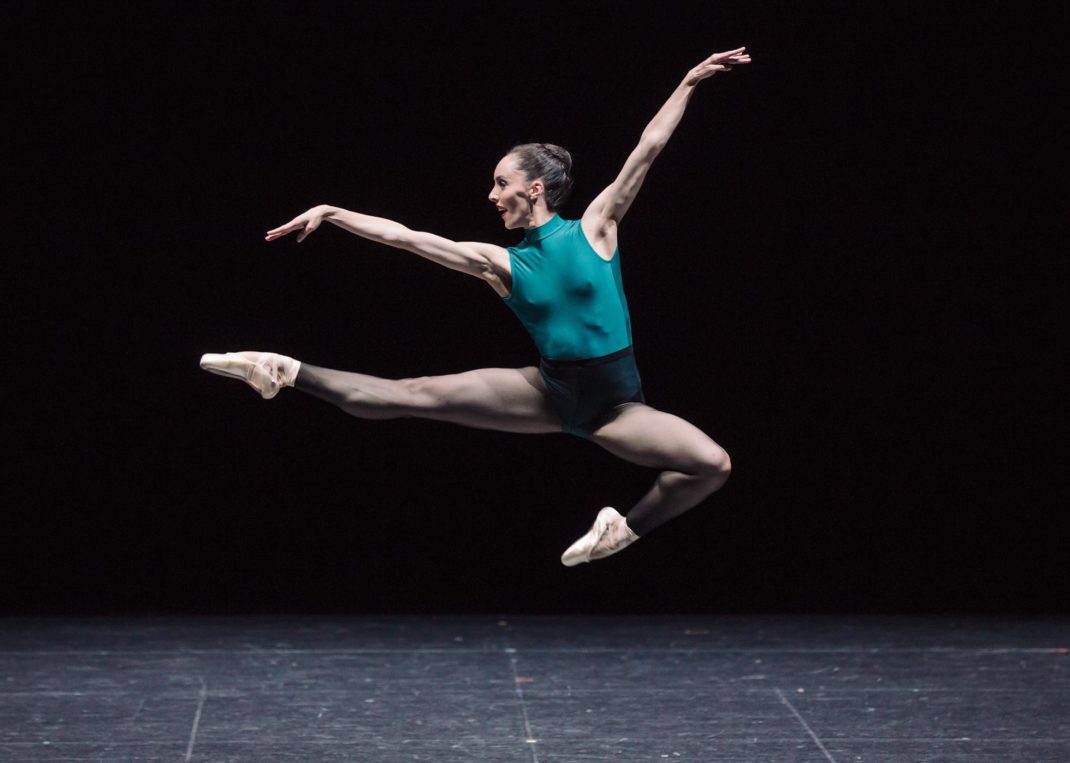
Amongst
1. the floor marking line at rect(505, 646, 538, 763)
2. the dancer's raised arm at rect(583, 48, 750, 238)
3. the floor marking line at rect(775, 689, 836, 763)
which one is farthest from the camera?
the floor marking line at rect(505, 646, 538, 763)

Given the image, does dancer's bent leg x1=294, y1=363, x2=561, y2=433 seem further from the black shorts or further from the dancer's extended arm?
the dancer's extended arm

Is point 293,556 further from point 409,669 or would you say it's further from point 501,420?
point 501,420

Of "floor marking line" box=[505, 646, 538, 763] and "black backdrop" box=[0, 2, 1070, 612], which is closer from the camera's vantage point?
"floor marking line" box=[505, 646, 538, 763]

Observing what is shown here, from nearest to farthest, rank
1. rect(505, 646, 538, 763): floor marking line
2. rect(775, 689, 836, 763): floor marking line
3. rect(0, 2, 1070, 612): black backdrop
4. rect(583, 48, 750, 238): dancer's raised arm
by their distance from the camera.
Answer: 1. rect(583, 48, 750, 238): dancer's raised arm
2. rect(775, 689, 836, 763): floor marking line
3. rect(505, 646, 538, 763): floor marking line
4. rect(0, 2, 1070, 612): black backdrop

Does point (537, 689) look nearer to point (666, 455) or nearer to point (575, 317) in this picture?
point (666, 455)

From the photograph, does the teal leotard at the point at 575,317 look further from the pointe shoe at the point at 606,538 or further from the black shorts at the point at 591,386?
the pointe shoe at the point at 606,538

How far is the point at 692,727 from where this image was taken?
4941mm

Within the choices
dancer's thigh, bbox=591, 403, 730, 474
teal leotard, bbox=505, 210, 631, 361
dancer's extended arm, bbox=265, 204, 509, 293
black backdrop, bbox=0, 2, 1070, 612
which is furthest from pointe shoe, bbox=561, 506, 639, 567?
black backdrop, bbox=0, 2, 1070, 612

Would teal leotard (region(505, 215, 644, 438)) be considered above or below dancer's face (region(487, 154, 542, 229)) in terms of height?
below

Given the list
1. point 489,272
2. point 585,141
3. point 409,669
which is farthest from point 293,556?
point 489,272

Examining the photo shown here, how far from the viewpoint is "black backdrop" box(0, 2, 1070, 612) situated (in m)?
6.76

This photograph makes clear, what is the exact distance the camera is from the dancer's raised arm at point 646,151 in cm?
390

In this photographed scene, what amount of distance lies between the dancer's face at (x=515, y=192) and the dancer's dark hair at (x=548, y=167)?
0.02 meters

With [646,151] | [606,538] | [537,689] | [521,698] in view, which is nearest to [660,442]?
[606,538]
